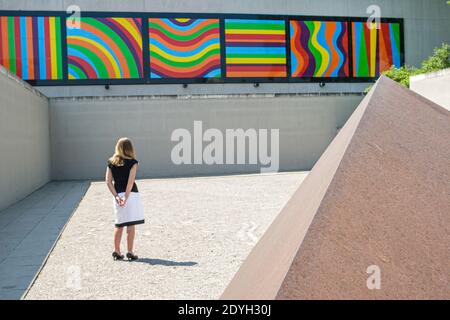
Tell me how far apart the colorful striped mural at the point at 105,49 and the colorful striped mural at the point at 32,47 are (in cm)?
59

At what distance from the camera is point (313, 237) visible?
6.70ft

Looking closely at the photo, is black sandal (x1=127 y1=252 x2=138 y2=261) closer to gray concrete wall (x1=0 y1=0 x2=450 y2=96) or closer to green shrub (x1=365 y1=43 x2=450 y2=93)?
gray concrete wall (x1=0 y1=0 x2=450 y2=96)

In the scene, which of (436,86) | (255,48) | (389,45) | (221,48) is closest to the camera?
(436,86)

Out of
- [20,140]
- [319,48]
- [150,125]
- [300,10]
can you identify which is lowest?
[20,140]

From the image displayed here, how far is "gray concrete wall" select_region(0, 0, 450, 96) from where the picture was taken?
2072 centimetres

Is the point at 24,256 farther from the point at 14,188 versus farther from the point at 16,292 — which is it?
the point at 14,188

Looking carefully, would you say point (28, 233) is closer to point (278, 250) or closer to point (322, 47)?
point (278, 250)

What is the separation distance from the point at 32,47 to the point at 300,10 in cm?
1247

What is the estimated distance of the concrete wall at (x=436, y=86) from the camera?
Result: 13.4 meters

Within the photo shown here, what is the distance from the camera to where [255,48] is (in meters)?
22.0

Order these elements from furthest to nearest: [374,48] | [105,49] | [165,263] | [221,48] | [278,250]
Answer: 1. [374,48]
2. [221,48]
3. [105,49]
4. [165,263]
5. [278,250]

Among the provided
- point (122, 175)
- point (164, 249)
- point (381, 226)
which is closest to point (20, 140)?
point (164, 249)

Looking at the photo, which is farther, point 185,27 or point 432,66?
point 185,27

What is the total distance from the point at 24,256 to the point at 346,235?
17.9ft
